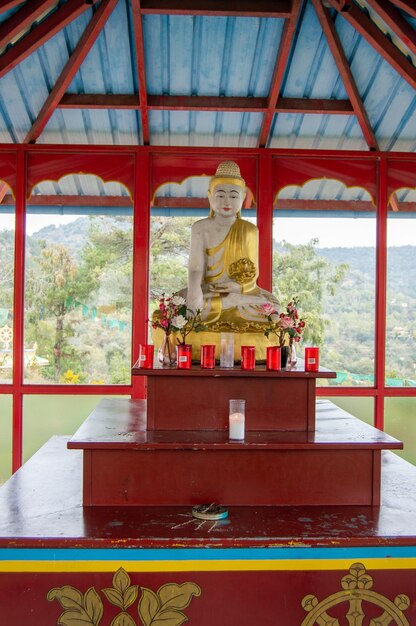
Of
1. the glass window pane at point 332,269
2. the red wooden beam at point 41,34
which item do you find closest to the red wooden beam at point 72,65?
the red wooden beam at point 41,34

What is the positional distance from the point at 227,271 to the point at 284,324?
736mm

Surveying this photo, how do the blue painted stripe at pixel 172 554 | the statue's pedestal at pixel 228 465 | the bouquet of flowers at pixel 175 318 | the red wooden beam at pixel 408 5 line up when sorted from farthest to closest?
the red wooden beam at pixel 408 5
the bouquet of flowers at pixel 175 318
the statue's pedestal at pixel 228 465
the blue painted stripe at pixel 172 554

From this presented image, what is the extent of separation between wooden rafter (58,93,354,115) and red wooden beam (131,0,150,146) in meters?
0.08

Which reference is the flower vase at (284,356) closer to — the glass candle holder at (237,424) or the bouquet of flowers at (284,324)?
the bouquet of flowers at (284,324)

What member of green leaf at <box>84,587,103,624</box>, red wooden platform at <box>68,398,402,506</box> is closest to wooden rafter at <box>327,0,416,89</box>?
red wooden platform at <box>68,398,402,506</box>

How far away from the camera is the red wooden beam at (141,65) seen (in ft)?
13.1

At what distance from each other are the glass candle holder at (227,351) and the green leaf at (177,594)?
3.76ft

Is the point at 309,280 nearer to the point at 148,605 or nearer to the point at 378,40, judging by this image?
the point at 378,40

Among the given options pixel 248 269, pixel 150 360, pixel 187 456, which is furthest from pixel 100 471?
pixel 248 269

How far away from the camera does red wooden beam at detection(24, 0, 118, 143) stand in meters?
4.13

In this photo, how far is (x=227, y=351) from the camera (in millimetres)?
3111

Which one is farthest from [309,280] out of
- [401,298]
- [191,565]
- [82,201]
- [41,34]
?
[191,565]

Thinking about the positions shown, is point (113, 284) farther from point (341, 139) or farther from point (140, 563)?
point (140, 563)

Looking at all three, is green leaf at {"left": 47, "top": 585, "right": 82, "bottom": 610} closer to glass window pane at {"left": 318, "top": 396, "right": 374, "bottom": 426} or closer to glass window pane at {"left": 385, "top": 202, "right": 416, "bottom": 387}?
glass window pane at {"left": 318, "top": 396, "right": 374, "bottom": 426}
